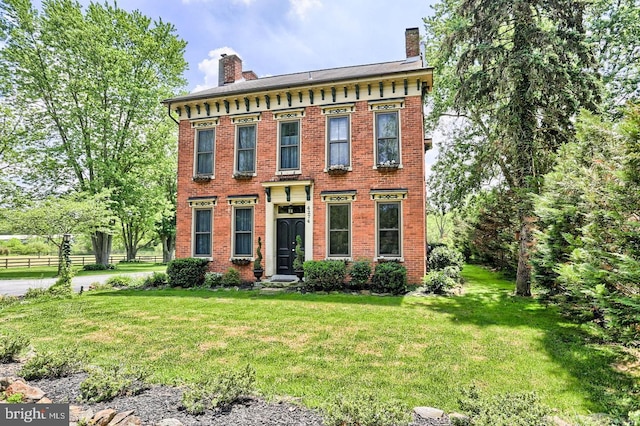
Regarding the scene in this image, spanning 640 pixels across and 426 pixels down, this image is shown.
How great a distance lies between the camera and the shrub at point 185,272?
12.0 metres

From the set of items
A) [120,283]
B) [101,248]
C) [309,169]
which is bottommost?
[120,283]

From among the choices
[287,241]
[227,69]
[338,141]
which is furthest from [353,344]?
[227,69]

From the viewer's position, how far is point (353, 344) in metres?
5.51

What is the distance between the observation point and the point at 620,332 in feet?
13.5

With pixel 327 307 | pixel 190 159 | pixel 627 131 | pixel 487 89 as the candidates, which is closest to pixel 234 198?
pixel 190 159

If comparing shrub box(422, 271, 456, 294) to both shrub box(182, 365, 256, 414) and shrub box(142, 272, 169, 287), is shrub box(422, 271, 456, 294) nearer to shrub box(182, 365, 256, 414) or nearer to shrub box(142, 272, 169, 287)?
shrub box(182, 365, 256, 414)

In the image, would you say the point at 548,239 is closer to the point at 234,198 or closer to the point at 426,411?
the point at 426,411

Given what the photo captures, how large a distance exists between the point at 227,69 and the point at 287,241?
901cm

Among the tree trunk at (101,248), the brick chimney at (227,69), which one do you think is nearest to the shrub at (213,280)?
the brick chimney at (227,69)

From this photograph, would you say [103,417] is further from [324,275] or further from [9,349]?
[324,275]

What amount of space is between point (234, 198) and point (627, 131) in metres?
11.2

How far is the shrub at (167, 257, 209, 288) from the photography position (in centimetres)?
1204

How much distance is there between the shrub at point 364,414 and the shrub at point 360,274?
7539mm

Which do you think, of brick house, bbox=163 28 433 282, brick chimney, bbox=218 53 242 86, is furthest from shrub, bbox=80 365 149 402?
brick chimney, bbox=218 53 242 86
